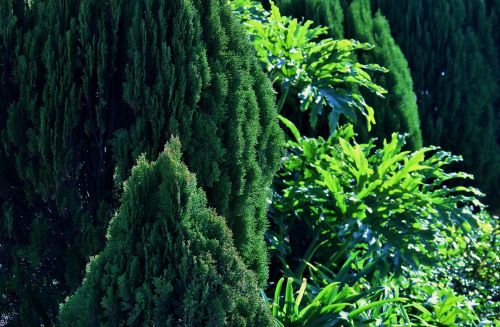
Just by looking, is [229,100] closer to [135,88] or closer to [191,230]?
[135,88]

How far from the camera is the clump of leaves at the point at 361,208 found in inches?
176

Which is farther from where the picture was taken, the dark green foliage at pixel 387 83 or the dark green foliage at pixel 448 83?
the dark green foliage at pixel 448 83

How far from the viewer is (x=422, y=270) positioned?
5336 millimetres

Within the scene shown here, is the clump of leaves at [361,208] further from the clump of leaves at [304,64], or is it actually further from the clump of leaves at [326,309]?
the clump of leaves at [326,309]

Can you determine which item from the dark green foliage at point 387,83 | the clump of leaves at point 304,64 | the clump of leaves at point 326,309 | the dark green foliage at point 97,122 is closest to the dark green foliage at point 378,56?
the dark green foliage at point 387,83

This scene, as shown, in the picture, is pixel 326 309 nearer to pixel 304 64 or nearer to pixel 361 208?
pixel 361 208

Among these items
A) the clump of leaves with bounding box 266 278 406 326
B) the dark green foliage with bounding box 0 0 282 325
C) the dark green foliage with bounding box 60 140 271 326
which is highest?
the dark green foliage with bounding box 0 0 282 325

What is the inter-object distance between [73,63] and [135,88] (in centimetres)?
36

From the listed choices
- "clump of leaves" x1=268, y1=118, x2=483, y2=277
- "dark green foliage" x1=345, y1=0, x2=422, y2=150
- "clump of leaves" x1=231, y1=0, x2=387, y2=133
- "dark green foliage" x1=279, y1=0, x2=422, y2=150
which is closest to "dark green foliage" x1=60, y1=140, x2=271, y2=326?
"clump of leaves" x1=268, y1=118, x2=483, y2=277

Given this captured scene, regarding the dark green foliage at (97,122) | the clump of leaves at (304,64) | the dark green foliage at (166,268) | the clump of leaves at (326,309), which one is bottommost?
the clump of leaves at (326,309)

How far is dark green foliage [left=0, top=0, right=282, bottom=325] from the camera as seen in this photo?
3428 millimetres

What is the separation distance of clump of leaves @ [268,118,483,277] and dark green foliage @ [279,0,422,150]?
60.8 inches

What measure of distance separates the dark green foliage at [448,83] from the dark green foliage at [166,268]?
5.81 m

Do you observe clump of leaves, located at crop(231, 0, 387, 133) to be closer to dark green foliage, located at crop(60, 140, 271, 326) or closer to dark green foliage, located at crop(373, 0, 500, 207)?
dark green foliage, located at crop(60, 140, 271, 326)
